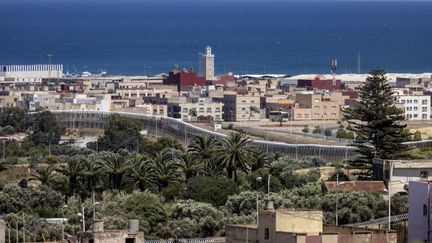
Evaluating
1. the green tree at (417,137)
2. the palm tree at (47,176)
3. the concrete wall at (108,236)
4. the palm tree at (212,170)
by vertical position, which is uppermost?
the concrete wall at (108,236)

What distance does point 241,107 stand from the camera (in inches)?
4803

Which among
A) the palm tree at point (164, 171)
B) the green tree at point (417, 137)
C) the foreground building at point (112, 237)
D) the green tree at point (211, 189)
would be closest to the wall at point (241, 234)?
the foreground building at point (112, 237)

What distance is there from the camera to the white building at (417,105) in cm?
11862

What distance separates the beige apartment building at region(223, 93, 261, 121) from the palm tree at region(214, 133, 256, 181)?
60538mm

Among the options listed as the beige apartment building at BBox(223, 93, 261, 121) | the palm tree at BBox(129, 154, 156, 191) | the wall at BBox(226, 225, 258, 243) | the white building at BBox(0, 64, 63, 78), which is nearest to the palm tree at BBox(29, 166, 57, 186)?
the palm tree at BBox(129, 154, 156, 191)

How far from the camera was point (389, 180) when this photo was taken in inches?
1896

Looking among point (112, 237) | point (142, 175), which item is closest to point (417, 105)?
point (142, 175)

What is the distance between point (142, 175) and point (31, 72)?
380 ft

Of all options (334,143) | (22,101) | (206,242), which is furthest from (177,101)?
(206,242)

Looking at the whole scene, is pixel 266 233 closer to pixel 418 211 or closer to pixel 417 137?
pixel 418 211

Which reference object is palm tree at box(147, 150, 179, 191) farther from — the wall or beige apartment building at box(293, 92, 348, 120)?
beige apartment building at box(293, 92, 348, 120)

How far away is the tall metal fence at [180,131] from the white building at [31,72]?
59.2 metres

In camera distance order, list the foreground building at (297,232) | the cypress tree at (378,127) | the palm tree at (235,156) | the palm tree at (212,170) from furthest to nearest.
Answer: the palm tree at (235,156), the palm tree at (212,170), the cypress tree at (378,127), the foreground building at (297,232)

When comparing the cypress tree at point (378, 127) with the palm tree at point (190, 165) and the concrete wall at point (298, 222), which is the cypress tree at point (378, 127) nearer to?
the palm tree at point (190, 165)
